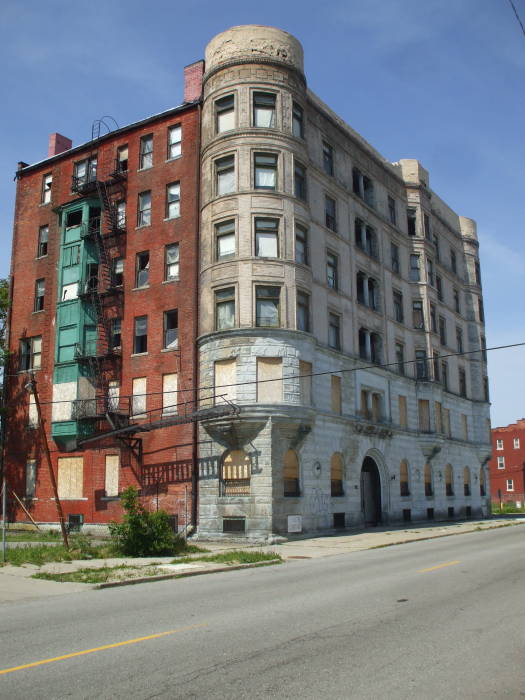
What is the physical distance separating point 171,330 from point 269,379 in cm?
683

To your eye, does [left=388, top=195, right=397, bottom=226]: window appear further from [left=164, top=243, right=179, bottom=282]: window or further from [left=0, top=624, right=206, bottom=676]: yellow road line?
[left=0, top=624, right=206, bottom=676]: yellow road line

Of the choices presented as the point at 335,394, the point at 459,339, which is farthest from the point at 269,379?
the point at 459,339

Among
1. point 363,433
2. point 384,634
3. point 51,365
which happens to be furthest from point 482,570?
point 51,365

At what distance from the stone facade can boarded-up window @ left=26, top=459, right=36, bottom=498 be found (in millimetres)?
11793

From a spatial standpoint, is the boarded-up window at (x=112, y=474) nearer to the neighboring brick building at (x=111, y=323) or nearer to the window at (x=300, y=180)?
the neighboring brick building at (x=111, y=323)

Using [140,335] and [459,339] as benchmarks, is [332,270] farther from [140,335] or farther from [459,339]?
[459,339]

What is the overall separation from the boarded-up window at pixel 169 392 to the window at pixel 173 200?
8.47m

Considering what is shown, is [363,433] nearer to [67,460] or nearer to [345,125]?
[67,460]

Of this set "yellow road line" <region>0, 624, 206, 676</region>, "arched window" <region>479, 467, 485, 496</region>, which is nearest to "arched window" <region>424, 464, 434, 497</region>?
"arched window" <region>479, 467, 485, 496</region>

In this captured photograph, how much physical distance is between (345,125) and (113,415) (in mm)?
22103

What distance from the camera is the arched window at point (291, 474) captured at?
2973 centimetres

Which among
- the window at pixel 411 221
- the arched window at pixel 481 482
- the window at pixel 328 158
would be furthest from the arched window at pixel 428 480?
the window at pixel 328 158

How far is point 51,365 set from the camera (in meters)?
37.6

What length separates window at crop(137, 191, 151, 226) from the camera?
36344 mm
